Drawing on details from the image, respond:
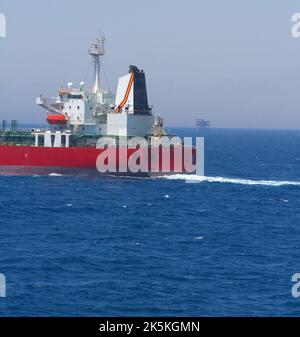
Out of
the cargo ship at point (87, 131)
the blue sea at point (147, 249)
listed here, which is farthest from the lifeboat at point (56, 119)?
the blue sea at point (147, 249)

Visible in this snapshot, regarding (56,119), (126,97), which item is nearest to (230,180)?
(126,97)

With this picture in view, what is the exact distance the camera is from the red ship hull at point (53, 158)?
220ft

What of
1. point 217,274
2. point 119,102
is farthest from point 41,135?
point 217,274

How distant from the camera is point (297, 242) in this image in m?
37.9

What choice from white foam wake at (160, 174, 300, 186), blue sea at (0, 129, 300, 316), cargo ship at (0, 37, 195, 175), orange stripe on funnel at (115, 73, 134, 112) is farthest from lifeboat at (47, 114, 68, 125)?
white foam wake at (160, 174, 300, 186)

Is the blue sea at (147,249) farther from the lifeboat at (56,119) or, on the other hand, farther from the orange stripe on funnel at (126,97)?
the orange stripe on funnel at (126,97)

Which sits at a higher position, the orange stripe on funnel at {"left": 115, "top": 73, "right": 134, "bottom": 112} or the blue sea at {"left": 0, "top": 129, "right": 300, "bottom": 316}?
the orange stripe on funnel at {"left": 115, "top": 73, "right": 134, "bottom": 112}

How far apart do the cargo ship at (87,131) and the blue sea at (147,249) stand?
4865mm

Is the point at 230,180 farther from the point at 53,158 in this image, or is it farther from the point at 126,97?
the point at 53,158

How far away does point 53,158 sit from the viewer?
67.2m

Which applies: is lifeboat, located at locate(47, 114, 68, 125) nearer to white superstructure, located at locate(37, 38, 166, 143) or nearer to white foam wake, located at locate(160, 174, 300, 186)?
white superstructure, located at locate(37, 38, 166, 143)

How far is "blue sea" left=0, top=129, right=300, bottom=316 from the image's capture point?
1006 inches

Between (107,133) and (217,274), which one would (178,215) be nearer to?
(217,274)

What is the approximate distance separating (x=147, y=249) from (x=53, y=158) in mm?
34157
